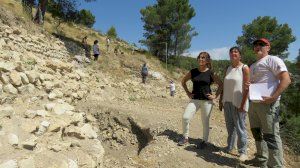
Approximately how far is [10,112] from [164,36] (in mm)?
27381

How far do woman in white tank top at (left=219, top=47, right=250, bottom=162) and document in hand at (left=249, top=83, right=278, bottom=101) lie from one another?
285mm

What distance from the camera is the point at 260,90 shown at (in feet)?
16.5

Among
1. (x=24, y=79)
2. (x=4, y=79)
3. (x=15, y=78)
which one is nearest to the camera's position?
(x=4, y=79)

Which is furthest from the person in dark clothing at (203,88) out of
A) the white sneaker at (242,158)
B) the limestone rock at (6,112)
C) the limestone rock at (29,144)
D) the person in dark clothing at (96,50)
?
the person in dark clothing at (96,50)

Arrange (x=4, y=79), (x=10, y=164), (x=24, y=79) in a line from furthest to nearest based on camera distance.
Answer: (x=24, y=79), (x=4, y=79), (x=10, y=164)

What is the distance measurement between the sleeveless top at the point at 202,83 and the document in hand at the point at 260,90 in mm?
1111

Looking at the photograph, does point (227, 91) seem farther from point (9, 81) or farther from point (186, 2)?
point (186, 2)

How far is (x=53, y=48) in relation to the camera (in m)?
14.5

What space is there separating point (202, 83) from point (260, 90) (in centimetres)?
131

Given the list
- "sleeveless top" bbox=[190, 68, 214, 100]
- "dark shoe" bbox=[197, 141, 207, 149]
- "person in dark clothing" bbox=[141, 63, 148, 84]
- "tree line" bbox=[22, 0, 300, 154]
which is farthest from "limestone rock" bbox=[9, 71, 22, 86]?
"tree line" bbox=[22, 0, 300, 154]

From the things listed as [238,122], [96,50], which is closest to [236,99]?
[238,122]

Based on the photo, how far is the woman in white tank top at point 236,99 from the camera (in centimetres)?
557

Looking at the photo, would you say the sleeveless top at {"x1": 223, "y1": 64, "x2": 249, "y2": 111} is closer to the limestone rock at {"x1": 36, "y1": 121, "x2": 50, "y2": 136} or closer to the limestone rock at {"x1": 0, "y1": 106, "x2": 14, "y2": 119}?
the limestone rock at {"x1": 36, "y1": 121, "x2": 50, "y2": 136}

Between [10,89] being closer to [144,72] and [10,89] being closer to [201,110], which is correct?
[201,110]
